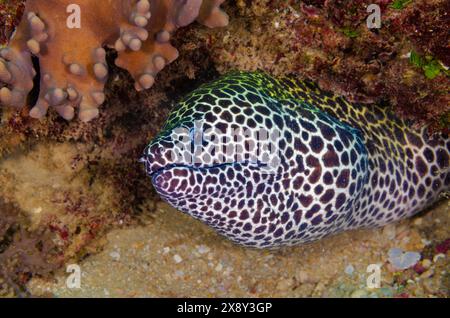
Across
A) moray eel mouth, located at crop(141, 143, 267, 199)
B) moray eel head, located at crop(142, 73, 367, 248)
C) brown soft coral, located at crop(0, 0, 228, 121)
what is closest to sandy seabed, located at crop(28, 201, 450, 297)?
moray eel head, located at crop(142, 73, 367, 248)

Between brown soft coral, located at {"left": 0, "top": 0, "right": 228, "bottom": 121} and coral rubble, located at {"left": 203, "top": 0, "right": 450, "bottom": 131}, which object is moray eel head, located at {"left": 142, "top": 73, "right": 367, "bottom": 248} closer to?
coral rubble, located at {"left": 203, "top": 0, "right": 450, "bottom": 131}

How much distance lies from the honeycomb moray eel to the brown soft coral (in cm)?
52

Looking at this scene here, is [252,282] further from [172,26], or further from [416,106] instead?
[172,26]

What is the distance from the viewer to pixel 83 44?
→ 308 cm

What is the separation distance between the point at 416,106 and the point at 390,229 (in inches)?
55.2

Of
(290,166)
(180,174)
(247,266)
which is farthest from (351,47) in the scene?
Result: (247,266)

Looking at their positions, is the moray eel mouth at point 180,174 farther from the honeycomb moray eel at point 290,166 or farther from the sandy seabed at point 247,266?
the sandy seabed at point 247,266

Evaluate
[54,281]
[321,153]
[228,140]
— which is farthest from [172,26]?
[54,281]

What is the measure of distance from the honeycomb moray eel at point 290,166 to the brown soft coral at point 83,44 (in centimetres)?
52

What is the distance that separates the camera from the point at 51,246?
4.30 metres

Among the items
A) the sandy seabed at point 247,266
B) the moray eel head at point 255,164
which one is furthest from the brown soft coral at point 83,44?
the sandy seabed at point 247,266

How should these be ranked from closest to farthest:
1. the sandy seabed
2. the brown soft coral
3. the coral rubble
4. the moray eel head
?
the brown soft coral, the moray eel head, the coral rubble, the sandy seabed

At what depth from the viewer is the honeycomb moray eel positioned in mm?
Result: 3127

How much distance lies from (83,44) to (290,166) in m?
1.72
